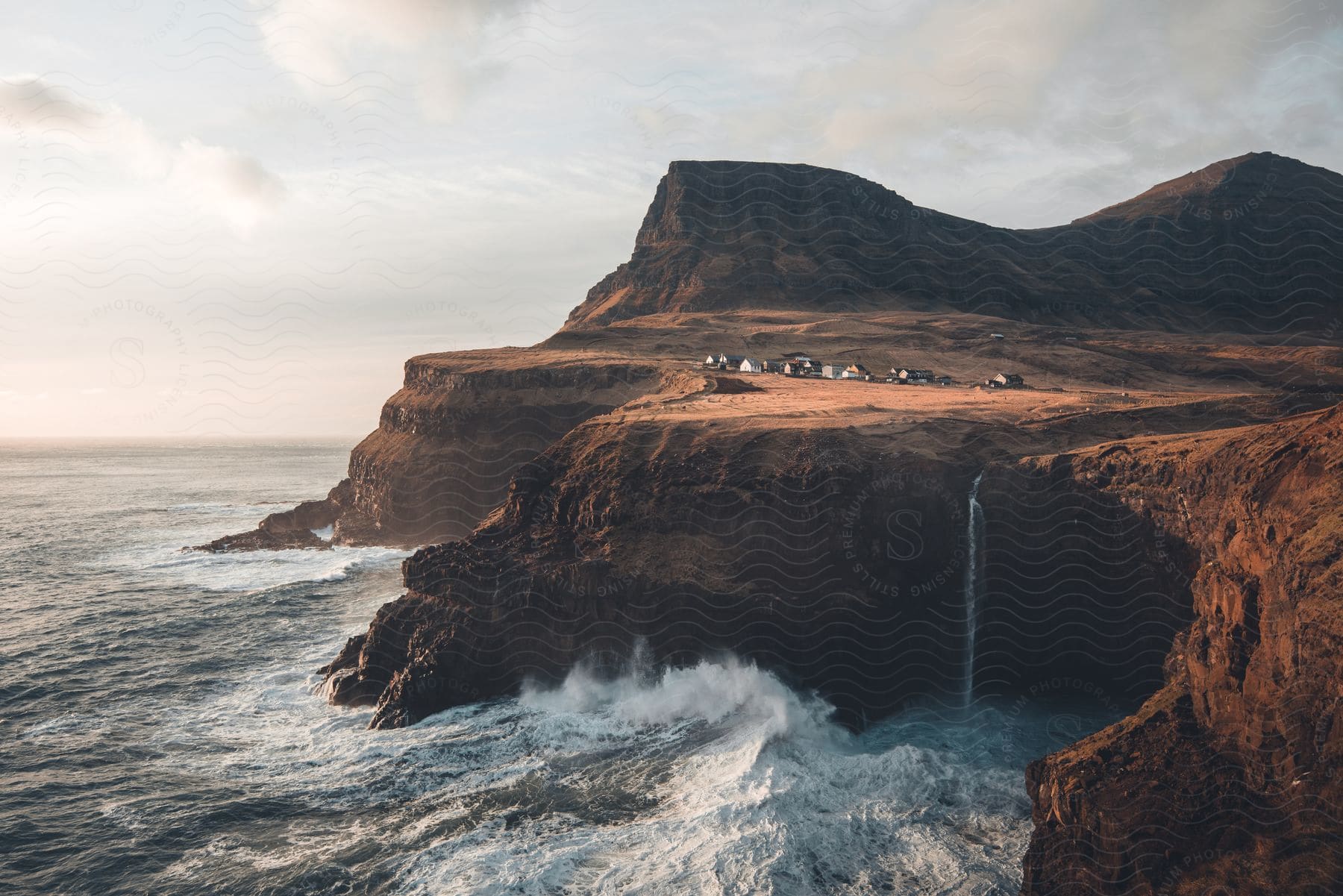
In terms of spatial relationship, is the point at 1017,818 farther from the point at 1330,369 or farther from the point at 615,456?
the point at 1330,369

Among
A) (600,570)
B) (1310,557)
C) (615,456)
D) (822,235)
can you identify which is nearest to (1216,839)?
(1310,557)

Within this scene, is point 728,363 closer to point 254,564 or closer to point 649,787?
point 254,564

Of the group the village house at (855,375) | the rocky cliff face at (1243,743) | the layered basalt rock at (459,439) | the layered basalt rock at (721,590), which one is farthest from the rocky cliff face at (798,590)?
the village house at (855,375)

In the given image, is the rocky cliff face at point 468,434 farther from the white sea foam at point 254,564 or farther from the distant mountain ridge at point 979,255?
the distant mountain ridge at point 979,255

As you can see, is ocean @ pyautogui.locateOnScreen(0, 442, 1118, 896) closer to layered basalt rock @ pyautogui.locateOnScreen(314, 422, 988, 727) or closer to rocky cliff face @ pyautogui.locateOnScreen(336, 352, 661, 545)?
layered basalt rock @ pyautogui.locateOnScreen(314, 422, 988, 727)

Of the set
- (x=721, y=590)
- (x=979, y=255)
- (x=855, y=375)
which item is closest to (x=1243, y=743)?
(x=721, y=590)

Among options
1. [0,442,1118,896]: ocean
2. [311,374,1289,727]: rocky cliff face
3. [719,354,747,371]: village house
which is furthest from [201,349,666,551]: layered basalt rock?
[311,374,1289,727]: rocky cliff face
